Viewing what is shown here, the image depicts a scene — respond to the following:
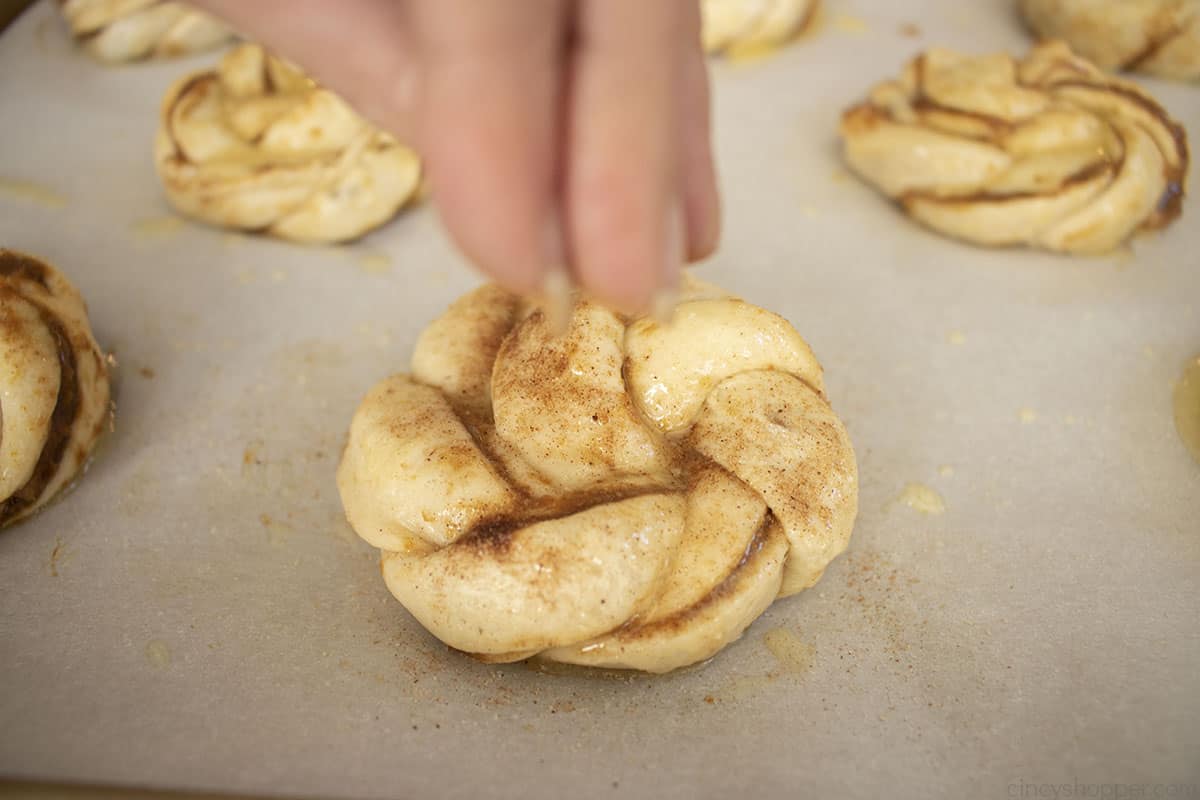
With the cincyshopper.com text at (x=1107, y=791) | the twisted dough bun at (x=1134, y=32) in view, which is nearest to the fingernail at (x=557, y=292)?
the cincyshopper.com text at (x=1107, y=791)

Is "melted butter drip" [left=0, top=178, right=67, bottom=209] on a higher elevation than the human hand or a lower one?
lower

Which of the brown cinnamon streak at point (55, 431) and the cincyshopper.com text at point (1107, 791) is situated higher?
the brown cinnamon streak at point (55, 431)

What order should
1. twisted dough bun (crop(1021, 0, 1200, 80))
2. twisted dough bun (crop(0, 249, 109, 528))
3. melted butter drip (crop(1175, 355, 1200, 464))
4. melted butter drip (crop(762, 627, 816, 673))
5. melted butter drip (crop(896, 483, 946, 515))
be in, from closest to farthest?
1. melted butter drip (crop(762, 627, 816, 673))
2. twisted dough bun (crop(0, 249, 109, 528))
3. melted butter drip (crop(896, 483, 946, 515))
4. melted butter drip (crop(1175, 355, 1200, 464))
5. twisted dough bun (crop(1021, 0, 1200, 80))

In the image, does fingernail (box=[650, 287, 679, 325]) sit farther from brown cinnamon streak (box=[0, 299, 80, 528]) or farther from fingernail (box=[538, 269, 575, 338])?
brown cinnamon streak (box=[0, 299, 80, 528])

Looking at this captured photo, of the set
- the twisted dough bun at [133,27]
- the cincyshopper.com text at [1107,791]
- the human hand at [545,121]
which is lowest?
the cincyshopper.com text at [1107,791]

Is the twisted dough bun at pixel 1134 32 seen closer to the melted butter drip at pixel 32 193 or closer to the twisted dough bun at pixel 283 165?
the twisted dough bun at pixel 283 165

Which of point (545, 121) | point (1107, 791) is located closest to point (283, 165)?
point (545, 121)

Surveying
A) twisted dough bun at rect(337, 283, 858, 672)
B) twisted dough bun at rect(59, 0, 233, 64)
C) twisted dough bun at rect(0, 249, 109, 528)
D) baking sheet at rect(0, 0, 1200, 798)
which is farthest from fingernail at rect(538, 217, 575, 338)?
twisted dough bun at rect(59, 0, 233, 64)
